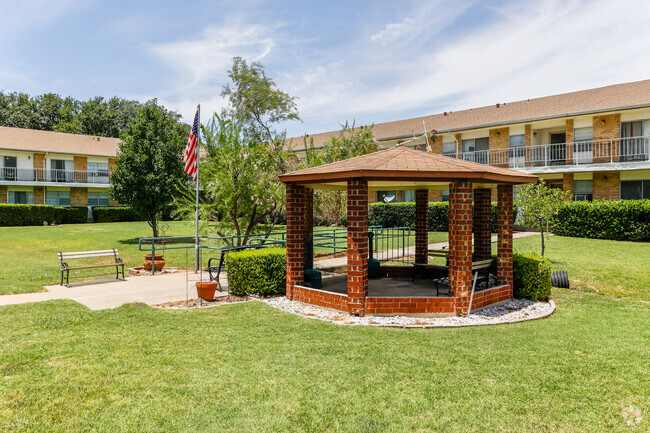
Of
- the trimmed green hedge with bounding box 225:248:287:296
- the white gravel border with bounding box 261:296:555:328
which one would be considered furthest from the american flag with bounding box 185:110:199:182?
the white gravel border with bounding box 261:296:555:328

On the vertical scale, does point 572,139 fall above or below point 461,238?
above

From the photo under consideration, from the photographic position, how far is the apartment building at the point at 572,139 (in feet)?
73.0

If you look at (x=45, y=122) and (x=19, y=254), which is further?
(x=45, y=122)

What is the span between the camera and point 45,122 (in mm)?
52000

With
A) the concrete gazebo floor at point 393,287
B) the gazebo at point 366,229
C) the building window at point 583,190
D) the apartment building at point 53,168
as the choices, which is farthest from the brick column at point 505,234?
the apartment building at point 53,168

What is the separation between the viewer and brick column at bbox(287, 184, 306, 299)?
8914mm

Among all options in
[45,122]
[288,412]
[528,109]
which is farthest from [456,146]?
[45,122]

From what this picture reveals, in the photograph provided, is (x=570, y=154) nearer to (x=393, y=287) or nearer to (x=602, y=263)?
(x=602, y=263)

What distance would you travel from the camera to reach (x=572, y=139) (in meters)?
24.6

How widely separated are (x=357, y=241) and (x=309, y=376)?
317 centimetres

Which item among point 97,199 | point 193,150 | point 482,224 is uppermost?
point 193,150

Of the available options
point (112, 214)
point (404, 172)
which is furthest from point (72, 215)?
point (404, 172)

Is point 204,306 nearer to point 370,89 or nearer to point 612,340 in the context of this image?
point 612,340

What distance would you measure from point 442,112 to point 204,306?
29565 mm
